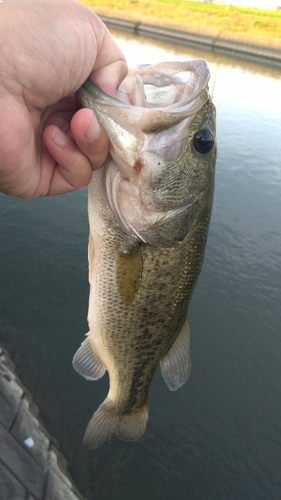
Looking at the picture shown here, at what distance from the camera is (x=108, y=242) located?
1866 mm

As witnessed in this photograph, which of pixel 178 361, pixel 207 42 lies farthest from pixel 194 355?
pixel 207 42

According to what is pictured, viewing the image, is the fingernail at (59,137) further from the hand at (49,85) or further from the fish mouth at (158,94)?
the fish mouth at (158,94)

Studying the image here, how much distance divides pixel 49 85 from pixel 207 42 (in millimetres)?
31197

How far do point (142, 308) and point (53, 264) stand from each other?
472 cm

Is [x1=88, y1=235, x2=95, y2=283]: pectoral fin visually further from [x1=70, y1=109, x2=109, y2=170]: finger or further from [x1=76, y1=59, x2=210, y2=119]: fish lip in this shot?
[x1=76, y1=59, x2=210, y2=119]: fish lip

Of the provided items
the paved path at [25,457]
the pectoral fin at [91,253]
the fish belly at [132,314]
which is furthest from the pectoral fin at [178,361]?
the paved path at [25,457]

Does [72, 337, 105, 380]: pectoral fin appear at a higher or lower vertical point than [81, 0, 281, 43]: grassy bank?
lower

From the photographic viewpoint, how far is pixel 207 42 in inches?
1112

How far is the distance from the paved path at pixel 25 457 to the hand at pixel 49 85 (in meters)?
2.55

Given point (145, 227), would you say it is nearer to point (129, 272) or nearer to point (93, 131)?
point (129, 272)

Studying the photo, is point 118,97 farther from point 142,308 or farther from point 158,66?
point 142,308

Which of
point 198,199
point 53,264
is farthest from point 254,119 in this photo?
point 198,199

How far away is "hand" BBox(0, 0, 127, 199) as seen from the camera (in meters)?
1.26

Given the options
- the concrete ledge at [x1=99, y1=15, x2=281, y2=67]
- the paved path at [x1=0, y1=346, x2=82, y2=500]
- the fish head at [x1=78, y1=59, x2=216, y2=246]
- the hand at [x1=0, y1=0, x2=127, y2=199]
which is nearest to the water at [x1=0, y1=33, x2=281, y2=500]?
the paved path at [x1=0, y1=346, x2=82, y2=500]
